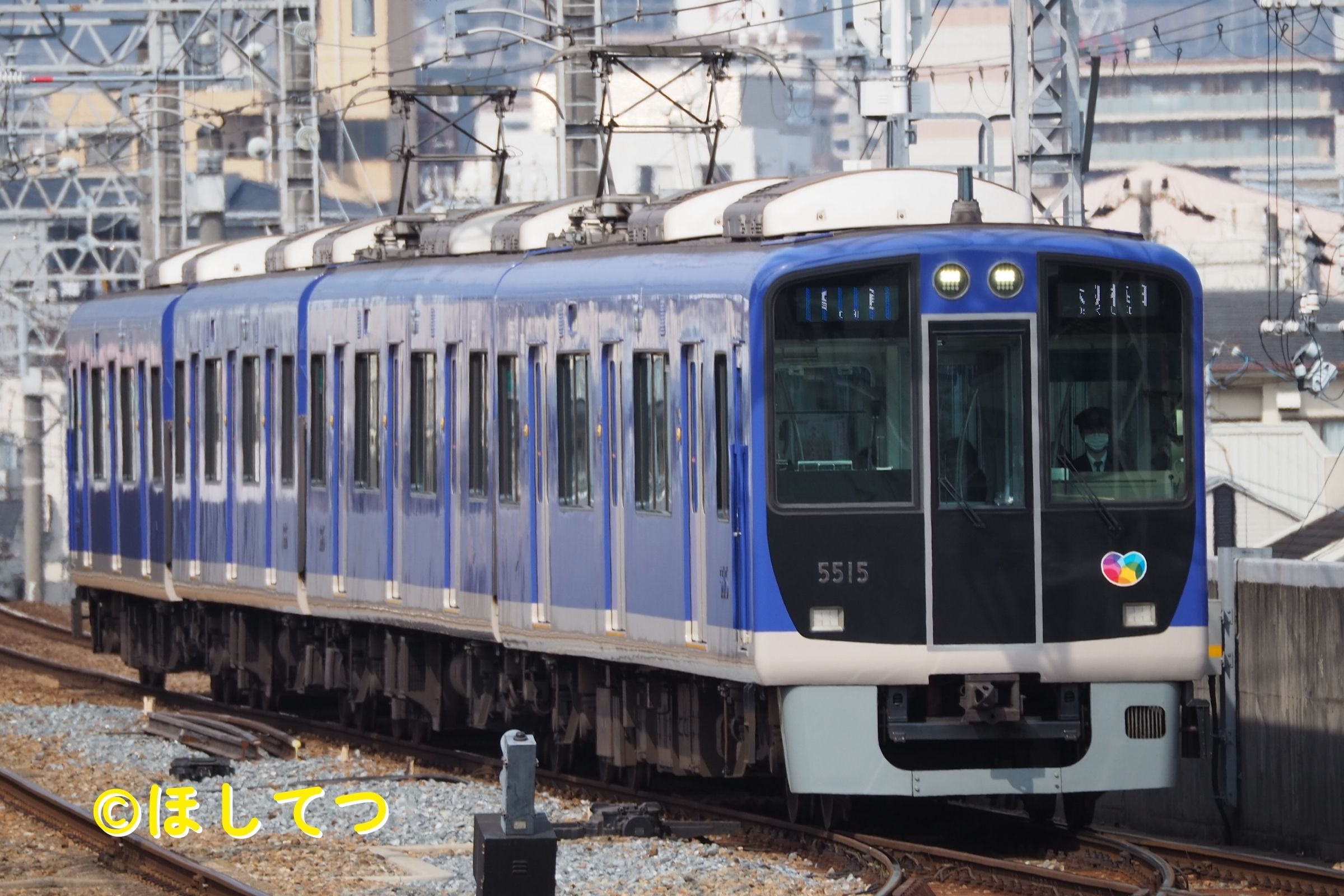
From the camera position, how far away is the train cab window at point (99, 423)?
23203 mm

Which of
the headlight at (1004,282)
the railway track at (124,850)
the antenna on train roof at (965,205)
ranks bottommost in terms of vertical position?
the railway track at (124,850)

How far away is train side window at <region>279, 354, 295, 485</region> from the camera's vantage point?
18688 mm

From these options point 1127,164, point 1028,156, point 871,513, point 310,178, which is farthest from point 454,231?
point 1127,164

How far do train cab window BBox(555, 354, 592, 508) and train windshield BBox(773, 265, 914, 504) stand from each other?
2336 millimetres

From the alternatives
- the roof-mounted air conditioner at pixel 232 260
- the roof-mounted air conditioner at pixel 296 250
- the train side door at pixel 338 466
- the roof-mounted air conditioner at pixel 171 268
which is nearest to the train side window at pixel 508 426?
the train side door at pixel 338 466

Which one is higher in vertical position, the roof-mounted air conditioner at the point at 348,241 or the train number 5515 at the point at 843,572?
the roof-mounted air conditioner at the point at 348,241

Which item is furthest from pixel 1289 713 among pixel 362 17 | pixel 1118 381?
pixel 362 17

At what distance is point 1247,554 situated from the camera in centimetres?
1559

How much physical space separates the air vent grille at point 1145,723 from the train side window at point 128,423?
12178 millimetres

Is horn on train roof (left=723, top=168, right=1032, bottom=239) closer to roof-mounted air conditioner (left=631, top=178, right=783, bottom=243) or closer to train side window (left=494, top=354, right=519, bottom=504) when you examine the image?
Result: roof-mounted air conditioner (left=631, top=178, right=783, bottom=243)

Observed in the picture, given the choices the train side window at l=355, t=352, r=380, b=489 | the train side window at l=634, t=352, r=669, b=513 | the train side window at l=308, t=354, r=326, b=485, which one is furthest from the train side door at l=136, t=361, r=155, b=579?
the train side window at l=634, t=352, r=669, b=513

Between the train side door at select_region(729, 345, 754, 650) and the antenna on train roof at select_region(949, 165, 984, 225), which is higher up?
the antenna on train roof at select_region(949, 165, 984, 225)

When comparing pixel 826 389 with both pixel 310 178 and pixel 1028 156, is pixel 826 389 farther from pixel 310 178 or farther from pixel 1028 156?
pixel 310 178

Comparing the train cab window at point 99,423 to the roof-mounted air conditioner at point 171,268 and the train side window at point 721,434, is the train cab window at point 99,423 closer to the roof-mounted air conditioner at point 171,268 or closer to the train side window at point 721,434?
the roof-mounted air conditioner at point 171,268
